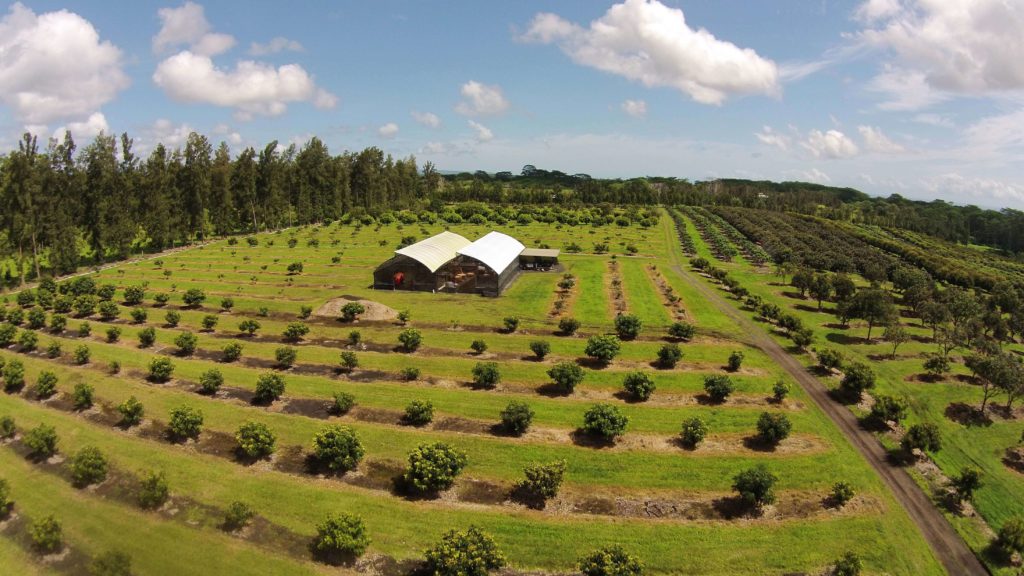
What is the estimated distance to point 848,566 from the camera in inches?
1012

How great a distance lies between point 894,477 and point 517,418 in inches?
1084

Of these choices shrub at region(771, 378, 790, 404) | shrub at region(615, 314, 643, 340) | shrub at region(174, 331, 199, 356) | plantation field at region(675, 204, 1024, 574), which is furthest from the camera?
shrub at region(615, 314, 643, 340)

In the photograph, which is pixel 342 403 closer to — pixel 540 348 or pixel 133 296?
pixel 540 348

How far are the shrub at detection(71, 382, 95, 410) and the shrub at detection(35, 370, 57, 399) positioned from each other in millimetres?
3689

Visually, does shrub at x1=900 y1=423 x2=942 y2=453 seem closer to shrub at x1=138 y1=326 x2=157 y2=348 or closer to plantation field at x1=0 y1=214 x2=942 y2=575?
plantation field at x1=0 y1=214 x2=942 y2=575

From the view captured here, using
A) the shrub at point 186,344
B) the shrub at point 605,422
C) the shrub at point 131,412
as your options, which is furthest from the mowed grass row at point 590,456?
A: the shrub at point 186,344

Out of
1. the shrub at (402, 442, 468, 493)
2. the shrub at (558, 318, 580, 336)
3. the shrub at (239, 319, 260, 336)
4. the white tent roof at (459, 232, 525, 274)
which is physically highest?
the white tent roof at (459, 232, 525, 274)

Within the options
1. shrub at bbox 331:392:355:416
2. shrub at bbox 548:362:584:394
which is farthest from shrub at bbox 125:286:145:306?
shrub at bbox 548:362:584:394

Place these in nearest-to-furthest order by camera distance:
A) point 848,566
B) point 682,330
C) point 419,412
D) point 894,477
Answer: point 848,566
point 894,477
point 419,412
point 682,330

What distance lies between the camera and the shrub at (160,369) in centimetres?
4638

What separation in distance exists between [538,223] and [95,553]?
131 m

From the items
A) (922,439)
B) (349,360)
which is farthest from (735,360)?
(349,360)

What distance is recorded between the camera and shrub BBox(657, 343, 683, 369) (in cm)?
5031

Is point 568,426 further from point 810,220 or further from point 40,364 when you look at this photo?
point 810,220
